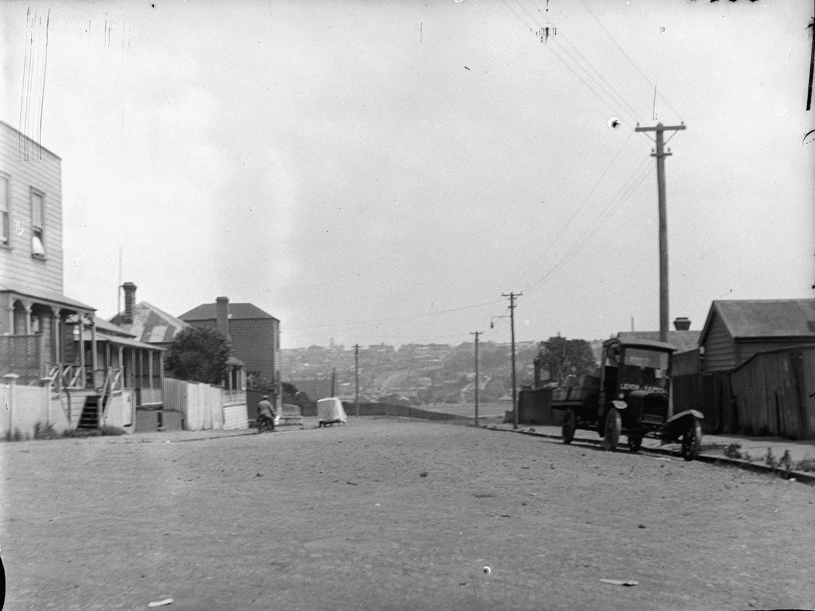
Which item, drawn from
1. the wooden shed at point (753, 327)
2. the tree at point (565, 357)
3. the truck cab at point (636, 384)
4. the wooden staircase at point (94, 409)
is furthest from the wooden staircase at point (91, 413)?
the tree at point (565, 357)

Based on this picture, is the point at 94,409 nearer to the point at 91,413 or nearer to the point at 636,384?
the point at 91,413

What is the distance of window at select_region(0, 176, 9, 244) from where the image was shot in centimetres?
2136

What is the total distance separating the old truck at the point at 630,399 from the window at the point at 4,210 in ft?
45.8

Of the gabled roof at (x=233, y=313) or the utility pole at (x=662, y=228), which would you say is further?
the gabled roof at (x=233, y=313)

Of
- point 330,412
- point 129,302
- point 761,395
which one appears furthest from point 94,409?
point 129,302

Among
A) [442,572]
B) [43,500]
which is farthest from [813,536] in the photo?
[43,500]

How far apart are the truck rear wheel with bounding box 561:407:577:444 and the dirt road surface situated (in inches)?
333

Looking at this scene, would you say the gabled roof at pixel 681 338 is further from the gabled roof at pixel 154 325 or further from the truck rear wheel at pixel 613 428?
the gabled roof at pixel 154 325

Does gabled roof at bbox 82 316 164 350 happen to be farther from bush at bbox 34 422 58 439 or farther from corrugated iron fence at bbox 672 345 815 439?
corrugated iron fence at bbox 672 345 815 439

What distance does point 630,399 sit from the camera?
19.7m

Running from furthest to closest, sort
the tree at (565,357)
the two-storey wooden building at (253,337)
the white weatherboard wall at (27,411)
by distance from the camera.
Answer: the two-storey wooden building at (253,337) < the tree at (565,357) < the white weatherboard wall at (27,411)

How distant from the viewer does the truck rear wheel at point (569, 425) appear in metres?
21.9

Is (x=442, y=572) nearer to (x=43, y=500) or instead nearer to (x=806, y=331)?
(x=43, y=500)

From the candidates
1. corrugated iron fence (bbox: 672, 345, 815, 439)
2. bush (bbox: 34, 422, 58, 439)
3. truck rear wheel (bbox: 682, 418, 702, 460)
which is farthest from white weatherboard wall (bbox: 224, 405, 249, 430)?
truck rear wheel (bbox: 682, 418, 702, 460)
